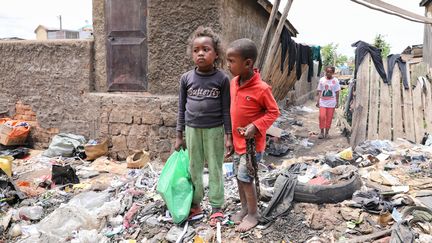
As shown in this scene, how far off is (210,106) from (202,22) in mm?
2206

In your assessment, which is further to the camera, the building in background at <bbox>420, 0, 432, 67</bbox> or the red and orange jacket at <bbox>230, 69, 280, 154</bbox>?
the building in background at <bbox>420, 0, 432, 67</bbox>

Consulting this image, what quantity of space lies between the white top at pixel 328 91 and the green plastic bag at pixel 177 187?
4882 mm

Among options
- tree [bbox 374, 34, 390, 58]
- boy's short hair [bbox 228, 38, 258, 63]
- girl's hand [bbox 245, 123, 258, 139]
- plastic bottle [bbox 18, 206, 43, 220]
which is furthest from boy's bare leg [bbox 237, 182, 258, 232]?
tree [bbox 374, 34, 390, 58]

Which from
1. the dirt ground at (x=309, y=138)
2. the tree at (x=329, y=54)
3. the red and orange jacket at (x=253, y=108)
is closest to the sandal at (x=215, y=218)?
the red and orange jacket at (x=253, y=108)

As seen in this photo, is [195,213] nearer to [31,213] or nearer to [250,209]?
[250,209]

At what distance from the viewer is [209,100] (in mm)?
Answer: 2588

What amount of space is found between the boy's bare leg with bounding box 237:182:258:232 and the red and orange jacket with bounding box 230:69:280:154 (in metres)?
0.29

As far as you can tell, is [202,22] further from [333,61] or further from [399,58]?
[333,61]

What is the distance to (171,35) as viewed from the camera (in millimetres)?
4594

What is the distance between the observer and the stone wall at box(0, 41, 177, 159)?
4844 millimetres

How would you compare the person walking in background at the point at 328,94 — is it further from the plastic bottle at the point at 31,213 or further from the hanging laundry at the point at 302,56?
the plastic bottle at the point at 31,213

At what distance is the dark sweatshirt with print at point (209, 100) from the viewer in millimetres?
2586

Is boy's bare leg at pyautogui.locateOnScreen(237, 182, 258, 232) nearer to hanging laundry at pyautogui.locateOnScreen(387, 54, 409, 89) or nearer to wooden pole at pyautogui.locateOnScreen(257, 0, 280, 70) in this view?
wooden pole at pyautogui.locateOnScreen(257, 0, 280, 70)

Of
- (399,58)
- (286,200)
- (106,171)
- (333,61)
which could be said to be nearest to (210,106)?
(286,200)
